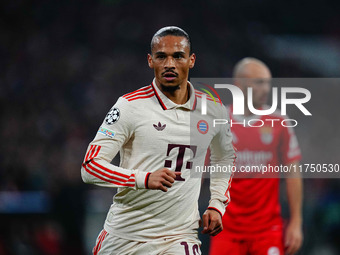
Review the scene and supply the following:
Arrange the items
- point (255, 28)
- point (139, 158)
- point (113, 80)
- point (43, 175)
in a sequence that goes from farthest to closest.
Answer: point (255, 28) → point (113, 80) → point (43, 175) → point (139, 158)

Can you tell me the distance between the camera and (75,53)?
40.3 ft

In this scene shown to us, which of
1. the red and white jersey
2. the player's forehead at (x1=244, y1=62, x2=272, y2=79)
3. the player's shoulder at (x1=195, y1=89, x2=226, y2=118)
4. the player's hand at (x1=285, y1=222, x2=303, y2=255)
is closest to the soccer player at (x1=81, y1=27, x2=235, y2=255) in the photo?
the player's shoulder at (x1=195, y1=89, x2=226, y2=118)

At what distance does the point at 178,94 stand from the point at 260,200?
1765 mm

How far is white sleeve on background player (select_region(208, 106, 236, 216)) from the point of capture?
3.57 m

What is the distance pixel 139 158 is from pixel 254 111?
2.10 meters

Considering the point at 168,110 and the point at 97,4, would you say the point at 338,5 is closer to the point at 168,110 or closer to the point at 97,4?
the point at 97,4

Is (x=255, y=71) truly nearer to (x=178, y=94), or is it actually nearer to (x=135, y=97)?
(x=178, y=94)

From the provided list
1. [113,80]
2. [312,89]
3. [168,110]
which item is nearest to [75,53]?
[113,80]

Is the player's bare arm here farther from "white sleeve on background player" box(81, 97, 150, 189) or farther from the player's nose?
"white sleeve on background player" box(81, 97, 150, 189)

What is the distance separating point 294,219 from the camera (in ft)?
15.9

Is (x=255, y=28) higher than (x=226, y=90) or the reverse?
higher

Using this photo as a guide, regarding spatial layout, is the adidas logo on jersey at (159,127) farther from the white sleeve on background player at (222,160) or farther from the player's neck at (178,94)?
the white sleeve on background player at (222,160)

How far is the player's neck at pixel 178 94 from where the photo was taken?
3.38 meters

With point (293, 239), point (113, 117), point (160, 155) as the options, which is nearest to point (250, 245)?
point (293, 239)
